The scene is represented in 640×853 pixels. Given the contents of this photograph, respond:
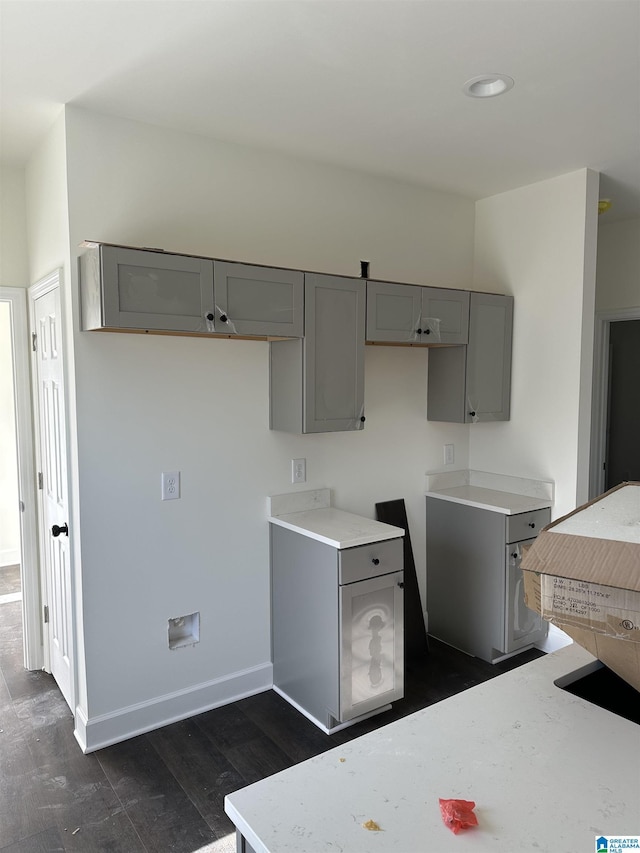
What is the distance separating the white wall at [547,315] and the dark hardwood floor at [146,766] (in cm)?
125

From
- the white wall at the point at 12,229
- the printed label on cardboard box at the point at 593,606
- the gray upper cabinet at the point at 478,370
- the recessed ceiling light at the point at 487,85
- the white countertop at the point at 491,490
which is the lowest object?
the white countertop at the point at 491,490

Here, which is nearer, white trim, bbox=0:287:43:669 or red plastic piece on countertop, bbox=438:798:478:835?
red plastic piece on countertop, bbox=438:798:478:835

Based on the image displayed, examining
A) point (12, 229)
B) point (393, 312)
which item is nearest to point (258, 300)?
point (393, 312)

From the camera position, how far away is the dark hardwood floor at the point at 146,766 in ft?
7.13

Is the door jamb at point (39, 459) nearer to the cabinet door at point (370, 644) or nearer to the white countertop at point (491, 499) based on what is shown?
the cabinet door at point (370, 644)

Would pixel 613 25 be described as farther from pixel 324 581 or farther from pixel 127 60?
pixel 324 581

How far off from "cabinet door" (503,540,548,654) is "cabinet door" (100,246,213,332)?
2093 millimetres

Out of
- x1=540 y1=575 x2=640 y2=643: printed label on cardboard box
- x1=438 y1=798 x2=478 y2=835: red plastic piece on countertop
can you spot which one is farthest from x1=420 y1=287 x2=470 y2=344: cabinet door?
x1=438 y1=798 x2=478 y2=835: red plastic piece on countertop

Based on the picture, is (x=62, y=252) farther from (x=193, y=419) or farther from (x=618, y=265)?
(x=618, y=265)

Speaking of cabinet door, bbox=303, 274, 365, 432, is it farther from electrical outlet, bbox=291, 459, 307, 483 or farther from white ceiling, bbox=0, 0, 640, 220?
white ceiling, bbox=0, 0, 640, 220

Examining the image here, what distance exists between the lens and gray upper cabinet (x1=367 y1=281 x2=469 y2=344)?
303 cm

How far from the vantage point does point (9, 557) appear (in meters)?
5.36

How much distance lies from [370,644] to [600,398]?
2.73 meters

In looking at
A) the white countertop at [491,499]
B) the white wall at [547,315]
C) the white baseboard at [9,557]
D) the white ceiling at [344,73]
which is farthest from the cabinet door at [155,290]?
the white baseboard at [9,557]
